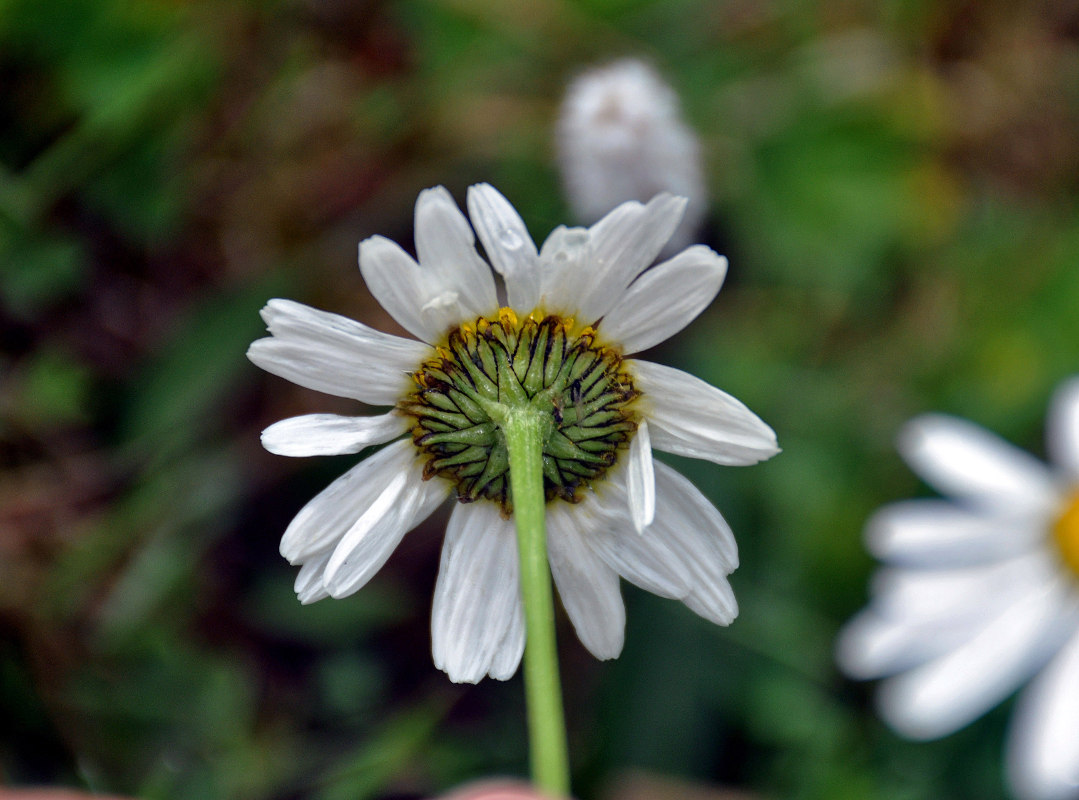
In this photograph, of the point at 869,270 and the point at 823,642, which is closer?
the point at 823,642

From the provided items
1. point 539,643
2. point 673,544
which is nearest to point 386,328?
point 673,544

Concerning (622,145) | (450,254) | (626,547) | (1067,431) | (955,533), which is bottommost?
(626,547)

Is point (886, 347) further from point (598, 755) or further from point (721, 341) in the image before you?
point (598, 755)

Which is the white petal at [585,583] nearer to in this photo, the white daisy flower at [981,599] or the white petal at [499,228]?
the white petal at [499,228]

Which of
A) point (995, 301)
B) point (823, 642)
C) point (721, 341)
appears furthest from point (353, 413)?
point (995, 301)

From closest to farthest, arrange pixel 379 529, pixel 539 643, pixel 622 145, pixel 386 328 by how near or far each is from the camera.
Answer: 1. pixel 539 643
2. pixel 379 529
3. pixel 622 145
4. pixel 386 328

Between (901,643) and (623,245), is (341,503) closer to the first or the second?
(623,245)

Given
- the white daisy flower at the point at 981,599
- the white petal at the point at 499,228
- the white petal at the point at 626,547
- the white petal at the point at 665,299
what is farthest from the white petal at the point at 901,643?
the white petal at the point at 499,228
